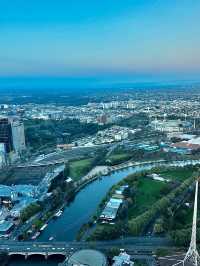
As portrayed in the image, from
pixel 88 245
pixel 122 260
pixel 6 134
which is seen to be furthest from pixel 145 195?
pixel 6 134

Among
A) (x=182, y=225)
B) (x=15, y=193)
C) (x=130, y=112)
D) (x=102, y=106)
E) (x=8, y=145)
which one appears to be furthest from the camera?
(x=102, y=106)

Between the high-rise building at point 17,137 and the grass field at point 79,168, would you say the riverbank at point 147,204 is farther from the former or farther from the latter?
the high-rise building at point 17,137

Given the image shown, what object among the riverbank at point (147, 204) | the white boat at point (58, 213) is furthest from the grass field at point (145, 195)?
the white boat at point (58, 213)

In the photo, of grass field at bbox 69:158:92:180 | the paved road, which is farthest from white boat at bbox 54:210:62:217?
grass field at bbox 69:158:92:180

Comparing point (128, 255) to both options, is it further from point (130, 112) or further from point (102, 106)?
point (102, 106)

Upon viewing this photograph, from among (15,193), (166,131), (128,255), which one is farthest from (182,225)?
(166,131)

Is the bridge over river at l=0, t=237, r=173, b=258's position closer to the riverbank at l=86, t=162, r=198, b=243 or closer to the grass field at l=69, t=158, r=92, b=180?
the riverbank at l=86, t=162, r=198, b=243

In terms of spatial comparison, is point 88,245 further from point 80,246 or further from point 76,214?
point 76,214
